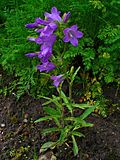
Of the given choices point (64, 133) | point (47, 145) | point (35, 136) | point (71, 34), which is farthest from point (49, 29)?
point (35, 136)

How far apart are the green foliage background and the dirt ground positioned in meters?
0.18

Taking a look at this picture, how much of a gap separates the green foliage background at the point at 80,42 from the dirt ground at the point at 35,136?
0.58ft

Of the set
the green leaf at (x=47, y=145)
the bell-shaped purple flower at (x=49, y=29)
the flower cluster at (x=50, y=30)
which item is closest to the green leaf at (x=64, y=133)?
the green leaf at (x=47, y=145)

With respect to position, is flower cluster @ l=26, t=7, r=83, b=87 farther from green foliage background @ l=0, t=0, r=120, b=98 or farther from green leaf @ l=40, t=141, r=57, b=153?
green leaf @ l=40, t=141, r=57, b=153

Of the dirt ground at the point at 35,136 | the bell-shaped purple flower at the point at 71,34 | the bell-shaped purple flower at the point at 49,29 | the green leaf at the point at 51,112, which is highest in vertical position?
the bell-shaped purple flower at the point at 49,29

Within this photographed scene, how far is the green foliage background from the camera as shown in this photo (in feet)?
10.8

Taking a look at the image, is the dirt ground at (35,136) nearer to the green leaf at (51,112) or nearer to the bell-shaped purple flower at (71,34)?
the green leaf at (51,112)

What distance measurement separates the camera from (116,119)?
130 inches

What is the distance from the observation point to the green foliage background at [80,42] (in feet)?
10.8

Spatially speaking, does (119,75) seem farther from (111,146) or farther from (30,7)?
(30,7)

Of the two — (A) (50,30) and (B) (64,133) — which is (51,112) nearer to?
(B) (64,133)

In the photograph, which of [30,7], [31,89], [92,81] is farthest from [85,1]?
[31,89]

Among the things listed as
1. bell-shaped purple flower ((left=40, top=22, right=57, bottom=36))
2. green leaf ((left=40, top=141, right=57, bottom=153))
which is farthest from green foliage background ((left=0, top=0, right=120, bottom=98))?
bell-shaped purple flower ((left=40, top=22, right=57, bottom=36))

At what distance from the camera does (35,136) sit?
10.6 ft
